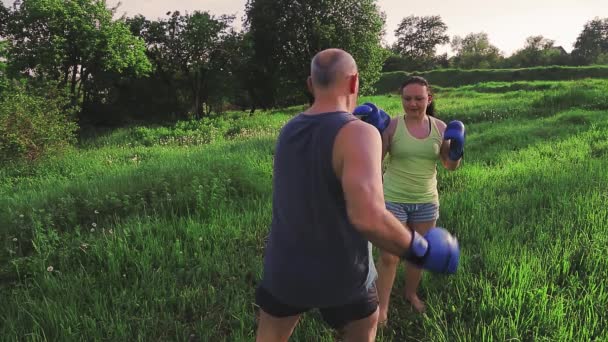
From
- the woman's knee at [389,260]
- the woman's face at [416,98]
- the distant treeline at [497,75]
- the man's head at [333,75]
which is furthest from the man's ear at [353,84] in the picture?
the distant treeline at [497,75]

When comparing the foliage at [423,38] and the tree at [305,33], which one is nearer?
the tree at [305,33]

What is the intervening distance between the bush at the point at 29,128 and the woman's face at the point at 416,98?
10.1 meters

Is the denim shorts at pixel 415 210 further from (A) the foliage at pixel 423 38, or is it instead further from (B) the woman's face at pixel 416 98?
(A) the foliage at pixel 423 38

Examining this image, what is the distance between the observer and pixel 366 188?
4.47 feet

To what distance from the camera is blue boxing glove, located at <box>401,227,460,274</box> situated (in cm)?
146

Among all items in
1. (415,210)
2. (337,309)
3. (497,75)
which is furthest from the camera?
(497,75)

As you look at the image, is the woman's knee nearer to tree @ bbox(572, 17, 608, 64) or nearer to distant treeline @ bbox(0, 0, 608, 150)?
distant treeline @ bbox(0, 0, 608, 150)

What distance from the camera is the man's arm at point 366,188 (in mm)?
1366

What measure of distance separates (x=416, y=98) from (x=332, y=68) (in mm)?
1486

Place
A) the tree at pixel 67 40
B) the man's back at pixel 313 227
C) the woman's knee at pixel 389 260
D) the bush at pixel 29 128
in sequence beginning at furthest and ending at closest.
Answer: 1. the tree at pixel 67 40
2. the bush at pixel 29 128
3. the woman's knee at pixel 389 260
4. the man's back at pixel 313 227

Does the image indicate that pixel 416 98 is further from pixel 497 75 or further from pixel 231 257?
pixel 497 75

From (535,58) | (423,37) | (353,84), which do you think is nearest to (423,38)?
(423,37)

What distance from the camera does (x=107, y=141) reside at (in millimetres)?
14242

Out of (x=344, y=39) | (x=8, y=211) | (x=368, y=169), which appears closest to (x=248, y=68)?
(x=344, y=39)
